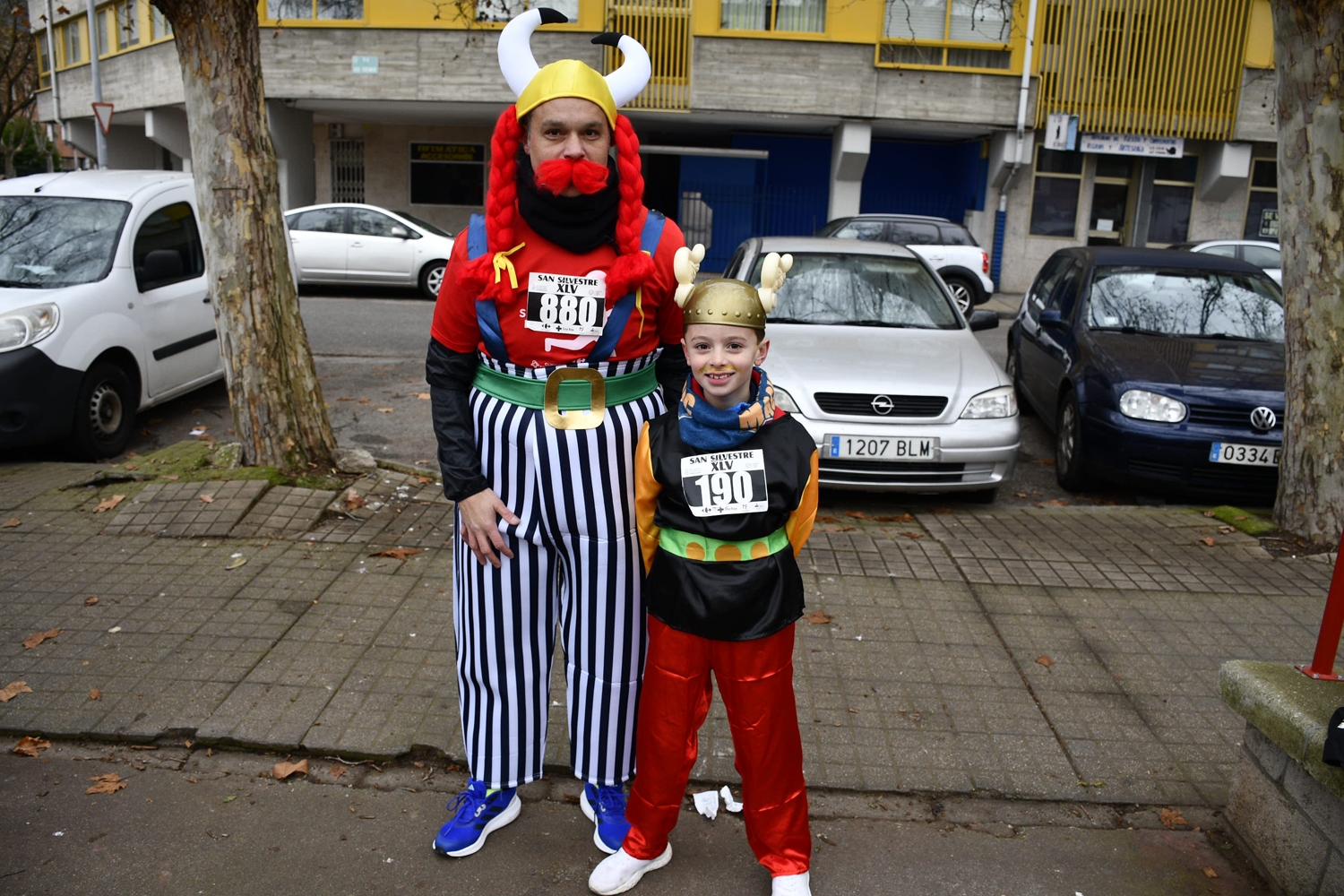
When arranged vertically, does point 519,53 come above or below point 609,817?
above

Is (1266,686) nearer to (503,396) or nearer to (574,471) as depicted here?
(574,471)

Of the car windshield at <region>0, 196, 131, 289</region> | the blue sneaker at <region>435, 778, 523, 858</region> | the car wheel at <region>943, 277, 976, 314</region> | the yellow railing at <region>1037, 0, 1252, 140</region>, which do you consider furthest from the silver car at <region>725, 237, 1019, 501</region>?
the yellow railing at <region>1037, 0, 1252, 140</region>

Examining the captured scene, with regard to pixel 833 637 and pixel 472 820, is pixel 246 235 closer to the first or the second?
pixel 833 637

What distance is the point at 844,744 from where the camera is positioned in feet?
12.0

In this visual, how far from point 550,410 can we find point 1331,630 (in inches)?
87.2

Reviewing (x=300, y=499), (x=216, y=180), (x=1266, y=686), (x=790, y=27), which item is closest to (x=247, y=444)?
(x=300, y=499)

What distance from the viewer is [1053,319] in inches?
316

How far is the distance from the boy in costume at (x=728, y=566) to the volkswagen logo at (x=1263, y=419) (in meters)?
4.81

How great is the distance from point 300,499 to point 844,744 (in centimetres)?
331

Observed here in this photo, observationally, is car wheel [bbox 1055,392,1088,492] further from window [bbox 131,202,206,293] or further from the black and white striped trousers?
window [bbox 131,202,206,293]

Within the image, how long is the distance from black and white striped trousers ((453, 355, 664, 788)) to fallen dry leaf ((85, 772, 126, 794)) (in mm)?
1187

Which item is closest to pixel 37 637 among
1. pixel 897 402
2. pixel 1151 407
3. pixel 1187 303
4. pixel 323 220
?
pixel 897 402

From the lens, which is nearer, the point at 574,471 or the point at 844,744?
the point at 574,471

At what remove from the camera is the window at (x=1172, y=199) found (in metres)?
21.8
